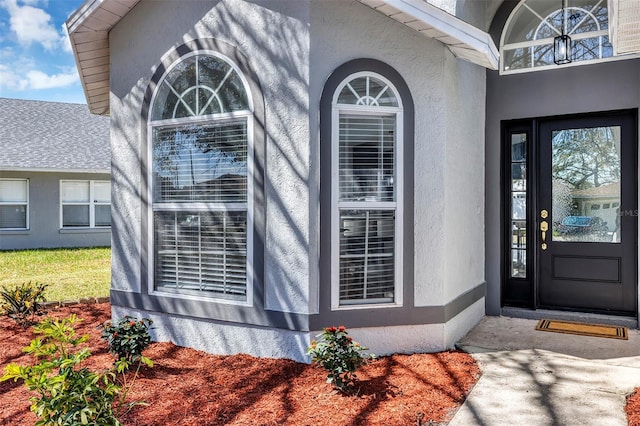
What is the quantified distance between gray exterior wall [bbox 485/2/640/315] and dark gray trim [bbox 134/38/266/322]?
3.05 metres

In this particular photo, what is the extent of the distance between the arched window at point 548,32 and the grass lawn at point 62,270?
7.48 meters

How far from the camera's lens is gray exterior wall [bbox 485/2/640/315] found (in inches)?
213

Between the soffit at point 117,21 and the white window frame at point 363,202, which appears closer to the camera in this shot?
the soffit at point 117,21

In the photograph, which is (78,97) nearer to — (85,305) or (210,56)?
(85,305)

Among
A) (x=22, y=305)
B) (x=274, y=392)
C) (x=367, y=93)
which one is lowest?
(x=274, y=392)

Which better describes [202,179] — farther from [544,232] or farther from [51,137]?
[51,137]

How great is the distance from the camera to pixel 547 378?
3943mm

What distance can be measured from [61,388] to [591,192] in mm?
5870

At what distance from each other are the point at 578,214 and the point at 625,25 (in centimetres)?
247

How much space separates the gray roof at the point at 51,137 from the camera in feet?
49.6

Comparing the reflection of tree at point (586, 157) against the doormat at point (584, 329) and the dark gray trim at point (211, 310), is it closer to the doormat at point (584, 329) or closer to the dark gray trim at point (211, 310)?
the doormat at point (584, 329)

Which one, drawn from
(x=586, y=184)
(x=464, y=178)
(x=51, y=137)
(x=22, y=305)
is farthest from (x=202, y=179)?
(x=51, y=137)

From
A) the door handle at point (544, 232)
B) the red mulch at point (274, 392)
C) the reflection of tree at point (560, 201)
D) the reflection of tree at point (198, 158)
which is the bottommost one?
the red mulch at point (274, 392)

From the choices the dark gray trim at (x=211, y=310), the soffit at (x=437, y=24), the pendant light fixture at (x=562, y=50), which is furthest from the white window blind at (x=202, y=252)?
the pendant light fixture at (x=562, y=50)
